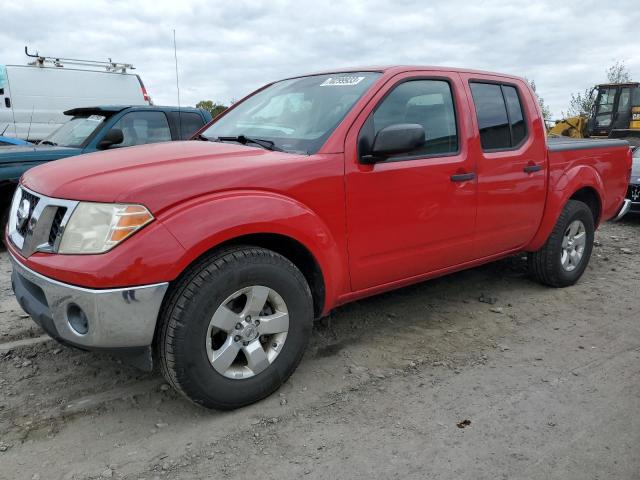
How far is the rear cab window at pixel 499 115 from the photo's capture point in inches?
148

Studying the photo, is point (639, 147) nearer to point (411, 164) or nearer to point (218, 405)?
point (411, 164)

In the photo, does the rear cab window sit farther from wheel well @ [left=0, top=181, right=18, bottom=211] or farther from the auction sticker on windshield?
wheel well @ [left=0, top=181, right=18, bottom=211]

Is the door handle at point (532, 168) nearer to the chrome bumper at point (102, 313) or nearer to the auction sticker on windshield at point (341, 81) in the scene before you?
the auction sticker on windshield at point (341, 81)

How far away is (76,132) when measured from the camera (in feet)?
20.9

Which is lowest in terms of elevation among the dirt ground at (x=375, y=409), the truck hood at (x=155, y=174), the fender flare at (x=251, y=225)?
the dirt ground at (x=375, y=409)

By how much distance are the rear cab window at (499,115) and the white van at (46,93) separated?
9.39 m

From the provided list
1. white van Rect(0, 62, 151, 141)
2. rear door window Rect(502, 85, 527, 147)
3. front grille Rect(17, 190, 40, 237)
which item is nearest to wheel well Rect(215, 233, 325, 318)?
front grille Rect(17, 190, 40, 237)

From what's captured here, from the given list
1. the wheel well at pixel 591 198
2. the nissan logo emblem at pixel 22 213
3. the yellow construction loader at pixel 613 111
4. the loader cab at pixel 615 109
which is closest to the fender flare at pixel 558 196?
the wheel well at pixel 591 198

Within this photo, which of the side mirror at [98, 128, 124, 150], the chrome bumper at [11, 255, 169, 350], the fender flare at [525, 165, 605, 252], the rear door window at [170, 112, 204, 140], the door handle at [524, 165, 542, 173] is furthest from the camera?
the rear door window at [170, 112, 204, 140]

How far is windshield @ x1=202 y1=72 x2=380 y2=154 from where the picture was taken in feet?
10.0

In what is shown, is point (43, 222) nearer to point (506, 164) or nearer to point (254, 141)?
point (254, 141)

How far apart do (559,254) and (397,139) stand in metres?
2.39

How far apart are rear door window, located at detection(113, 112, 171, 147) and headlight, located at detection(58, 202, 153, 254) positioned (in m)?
4.16

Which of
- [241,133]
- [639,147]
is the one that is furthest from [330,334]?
[639,147]
